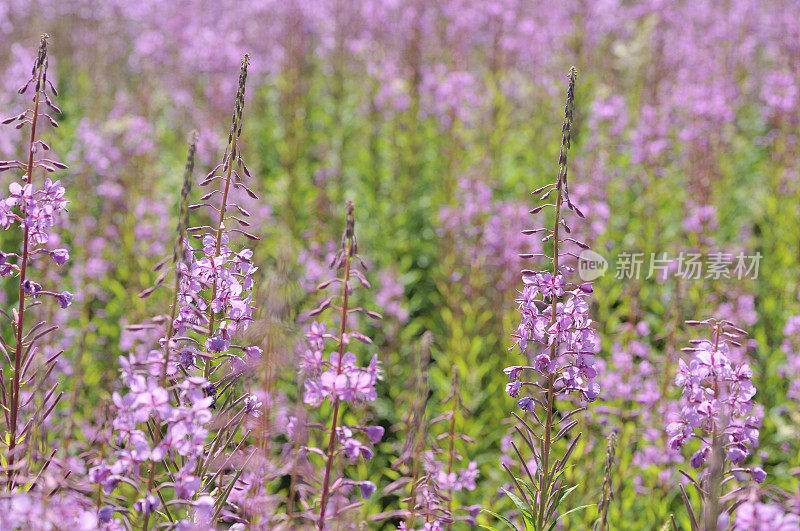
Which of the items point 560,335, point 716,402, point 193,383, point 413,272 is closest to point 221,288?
point 193,383

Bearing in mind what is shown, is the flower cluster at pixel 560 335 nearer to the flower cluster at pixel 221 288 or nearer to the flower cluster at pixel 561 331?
the flower cluster at pixel 561 331

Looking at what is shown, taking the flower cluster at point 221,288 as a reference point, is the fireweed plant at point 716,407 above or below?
below

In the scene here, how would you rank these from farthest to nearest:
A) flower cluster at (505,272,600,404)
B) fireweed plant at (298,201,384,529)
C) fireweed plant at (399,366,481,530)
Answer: fireweed plant at (399,366,481,530)
flower cluster at (505,272,600,404)
fireweed plant at (298,201,384,529)

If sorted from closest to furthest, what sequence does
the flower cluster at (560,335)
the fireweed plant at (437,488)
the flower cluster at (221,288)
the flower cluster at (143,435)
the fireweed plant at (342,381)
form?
1. the flower cluster at (143,435)
2. the fireweed plant at (342,381)
3. the flower cluster at (221,288)
4. the flower cluster at (560,335)
5. the fireweed plant at (437,488)

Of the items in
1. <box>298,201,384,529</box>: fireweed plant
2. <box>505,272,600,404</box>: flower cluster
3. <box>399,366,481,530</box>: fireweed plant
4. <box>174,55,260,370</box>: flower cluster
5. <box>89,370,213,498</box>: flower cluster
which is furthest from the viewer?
<box>399,366,481,530</box>: fireweed plant

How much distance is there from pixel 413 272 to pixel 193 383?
451 cm

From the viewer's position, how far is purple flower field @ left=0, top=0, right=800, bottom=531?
1.99m

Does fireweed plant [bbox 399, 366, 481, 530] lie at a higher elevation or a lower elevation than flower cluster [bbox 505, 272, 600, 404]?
lower

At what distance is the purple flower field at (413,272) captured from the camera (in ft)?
6.52

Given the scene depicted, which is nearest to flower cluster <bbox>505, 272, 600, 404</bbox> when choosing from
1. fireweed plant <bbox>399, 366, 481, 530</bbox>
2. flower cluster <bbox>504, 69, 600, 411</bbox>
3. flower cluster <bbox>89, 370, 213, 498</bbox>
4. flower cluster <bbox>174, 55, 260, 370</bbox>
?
flower cluster <bbox>504, 69, 600, 411</bbox>

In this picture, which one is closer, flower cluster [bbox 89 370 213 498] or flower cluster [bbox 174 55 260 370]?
flower cluster [bbox 89 370 213 498]

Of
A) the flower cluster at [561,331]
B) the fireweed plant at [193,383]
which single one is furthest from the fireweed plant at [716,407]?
the fireweed plant at [193,383]

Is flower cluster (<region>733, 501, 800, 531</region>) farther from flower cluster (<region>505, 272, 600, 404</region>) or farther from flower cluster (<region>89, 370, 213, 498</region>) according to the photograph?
flower cluster (<region>89, 370, 213, 498</region>)

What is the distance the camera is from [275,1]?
29.5 feet
